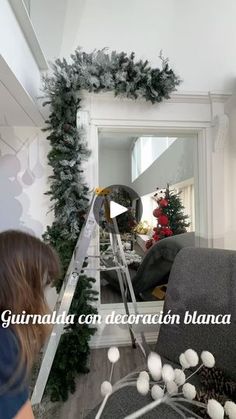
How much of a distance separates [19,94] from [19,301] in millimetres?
1256

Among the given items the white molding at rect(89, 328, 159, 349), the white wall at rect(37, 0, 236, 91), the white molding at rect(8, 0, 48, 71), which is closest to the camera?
the white molding at rect(8, 0, 48, 71)

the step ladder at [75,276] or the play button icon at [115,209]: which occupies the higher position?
the play button icon at [115,209]

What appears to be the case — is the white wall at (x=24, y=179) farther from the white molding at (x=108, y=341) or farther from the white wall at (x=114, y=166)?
the white molding at (x=108, y=341)

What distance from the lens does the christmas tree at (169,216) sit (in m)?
2.48

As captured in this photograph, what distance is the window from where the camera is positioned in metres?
2.52

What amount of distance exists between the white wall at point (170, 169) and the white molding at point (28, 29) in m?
1.20

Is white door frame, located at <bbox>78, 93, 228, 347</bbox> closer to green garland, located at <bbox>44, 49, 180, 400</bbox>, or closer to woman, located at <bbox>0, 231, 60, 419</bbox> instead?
green garland, located at <bbox>44, 49, 180, 400</bbox>

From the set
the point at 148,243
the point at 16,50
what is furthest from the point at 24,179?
the point at 148,243

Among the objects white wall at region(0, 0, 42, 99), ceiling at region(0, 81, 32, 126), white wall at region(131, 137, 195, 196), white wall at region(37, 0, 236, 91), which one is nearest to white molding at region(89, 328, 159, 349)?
white wall at region(131, 137, 195, 196)

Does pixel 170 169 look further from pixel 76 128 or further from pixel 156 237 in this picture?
pixel 76 128

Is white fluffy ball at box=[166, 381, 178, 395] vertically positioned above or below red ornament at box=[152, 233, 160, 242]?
below

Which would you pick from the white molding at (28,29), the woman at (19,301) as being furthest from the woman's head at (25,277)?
the white molding at (28,29)

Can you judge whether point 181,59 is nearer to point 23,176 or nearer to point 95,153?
point 95,153

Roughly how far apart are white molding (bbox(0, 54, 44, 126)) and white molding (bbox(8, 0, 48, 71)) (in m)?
0.38
